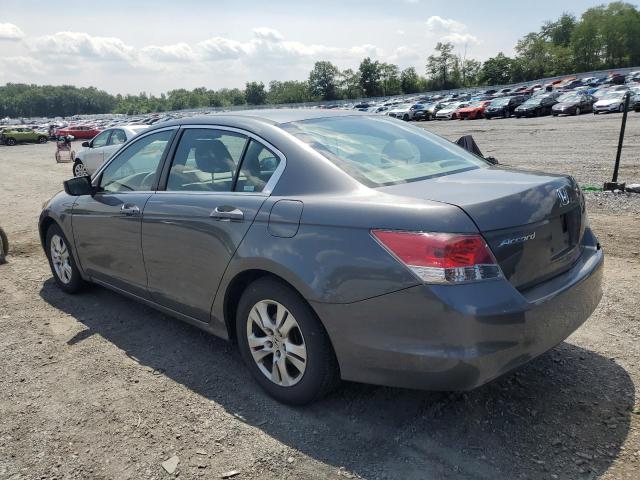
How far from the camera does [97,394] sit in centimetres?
336

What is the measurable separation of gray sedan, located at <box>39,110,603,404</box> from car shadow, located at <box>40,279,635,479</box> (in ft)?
0.72

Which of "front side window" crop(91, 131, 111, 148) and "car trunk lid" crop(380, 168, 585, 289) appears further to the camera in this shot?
"front side window" crop(91, 131, 111, 148)

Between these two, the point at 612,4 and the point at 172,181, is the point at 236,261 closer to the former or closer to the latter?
the point at 172,181

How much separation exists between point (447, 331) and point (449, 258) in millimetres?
322

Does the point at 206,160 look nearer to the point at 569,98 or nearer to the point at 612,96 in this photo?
the point at 612,96

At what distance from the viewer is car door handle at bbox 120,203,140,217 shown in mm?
3922

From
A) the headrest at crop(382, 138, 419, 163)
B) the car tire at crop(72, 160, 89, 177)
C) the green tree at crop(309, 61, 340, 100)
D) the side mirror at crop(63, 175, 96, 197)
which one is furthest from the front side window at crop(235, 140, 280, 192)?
the green tree at crop(309, 61, 340, 100)

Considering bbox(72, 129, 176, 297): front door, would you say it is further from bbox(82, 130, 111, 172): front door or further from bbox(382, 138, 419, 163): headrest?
bbox(82, 130, 111, 172): front door

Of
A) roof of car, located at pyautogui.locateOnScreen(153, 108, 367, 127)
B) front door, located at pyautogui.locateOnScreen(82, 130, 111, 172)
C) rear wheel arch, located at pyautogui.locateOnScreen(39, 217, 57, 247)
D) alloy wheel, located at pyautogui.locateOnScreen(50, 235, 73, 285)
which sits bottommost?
front door, located at pyautogui.locateOnScreen(82, 130, 111, 172)

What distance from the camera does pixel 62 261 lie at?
5.15 metres

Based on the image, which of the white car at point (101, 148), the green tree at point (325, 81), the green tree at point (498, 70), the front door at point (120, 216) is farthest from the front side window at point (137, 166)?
the green tree at point (325, 81)

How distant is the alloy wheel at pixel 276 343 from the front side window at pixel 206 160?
0.83 meters

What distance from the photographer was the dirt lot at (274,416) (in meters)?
2.58

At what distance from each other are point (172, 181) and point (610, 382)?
308cm
